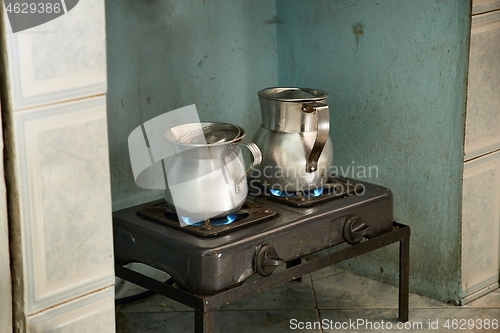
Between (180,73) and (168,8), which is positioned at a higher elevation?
(168,8)

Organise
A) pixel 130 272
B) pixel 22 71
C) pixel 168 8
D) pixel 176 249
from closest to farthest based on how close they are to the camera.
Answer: pixel 22 71 → pixel 176 249 → pixel 130 272 → pixel 168 8

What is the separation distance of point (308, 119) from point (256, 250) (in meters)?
0.37

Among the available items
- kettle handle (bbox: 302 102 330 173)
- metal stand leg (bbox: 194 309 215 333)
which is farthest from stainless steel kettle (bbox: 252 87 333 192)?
metal stand leg (bbox: 194 309 215 333)

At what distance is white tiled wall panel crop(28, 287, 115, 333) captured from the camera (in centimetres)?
136

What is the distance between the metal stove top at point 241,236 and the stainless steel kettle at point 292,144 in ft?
0.21

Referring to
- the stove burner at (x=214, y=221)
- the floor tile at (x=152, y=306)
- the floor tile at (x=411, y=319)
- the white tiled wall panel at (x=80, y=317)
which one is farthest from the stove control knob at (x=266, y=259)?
the floor tile at (x=152, y=306)

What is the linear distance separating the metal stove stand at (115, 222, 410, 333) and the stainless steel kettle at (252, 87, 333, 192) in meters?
0.19

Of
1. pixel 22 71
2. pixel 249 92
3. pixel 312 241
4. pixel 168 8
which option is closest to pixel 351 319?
pixel 312 241

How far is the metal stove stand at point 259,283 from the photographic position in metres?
1.59

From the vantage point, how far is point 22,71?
1.24 metres

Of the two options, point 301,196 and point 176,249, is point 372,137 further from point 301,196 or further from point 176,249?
point 176,249

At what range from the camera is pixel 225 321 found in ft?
6.91

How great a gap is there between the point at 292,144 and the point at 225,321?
0.54m

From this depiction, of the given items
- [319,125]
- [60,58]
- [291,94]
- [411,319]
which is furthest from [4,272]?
[411,319]
